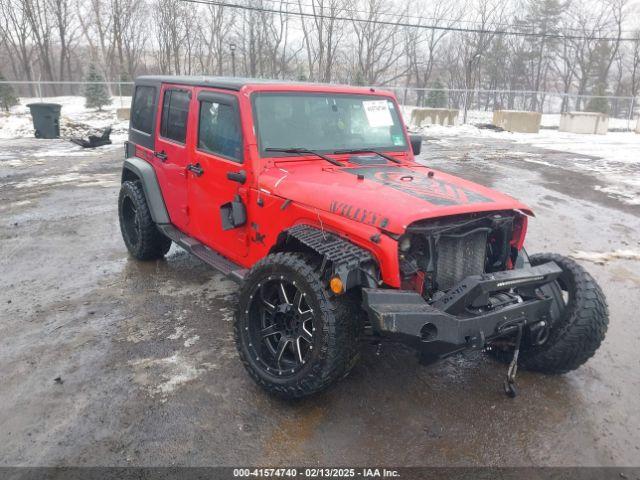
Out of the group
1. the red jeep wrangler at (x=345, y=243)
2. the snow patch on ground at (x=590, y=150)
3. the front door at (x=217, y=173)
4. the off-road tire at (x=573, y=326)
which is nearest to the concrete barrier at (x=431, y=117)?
the snow patch on ground at (x=590, y=150)

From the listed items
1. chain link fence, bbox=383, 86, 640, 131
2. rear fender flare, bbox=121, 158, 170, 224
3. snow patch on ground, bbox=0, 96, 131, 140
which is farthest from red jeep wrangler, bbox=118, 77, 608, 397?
chain link fence, bbox=383, 86, 640, 131

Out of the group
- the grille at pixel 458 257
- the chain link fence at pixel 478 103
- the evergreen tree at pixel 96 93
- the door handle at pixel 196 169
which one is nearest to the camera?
the grille at pixel 458 257

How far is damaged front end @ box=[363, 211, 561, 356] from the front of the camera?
267cm

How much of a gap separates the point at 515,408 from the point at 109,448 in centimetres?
251

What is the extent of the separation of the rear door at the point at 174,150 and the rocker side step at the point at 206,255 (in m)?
0.10

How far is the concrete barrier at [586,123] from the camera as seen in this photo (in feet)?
79.6

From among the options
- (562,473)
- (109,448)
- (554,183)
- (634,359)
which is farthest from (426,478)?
(554,183)

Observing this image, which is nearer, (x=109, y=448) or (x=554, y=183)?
(x=109, y=448)

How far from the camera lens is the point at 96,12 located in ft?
133

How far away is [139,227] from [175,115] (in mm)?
1346

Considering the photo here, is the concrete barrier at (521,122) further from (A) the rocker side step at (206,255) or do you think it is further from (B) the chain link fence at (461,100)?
(A) the rocker side step at (206,255)

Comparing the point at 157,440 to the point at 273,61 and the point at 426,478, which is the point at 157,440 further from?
the point at 273,61

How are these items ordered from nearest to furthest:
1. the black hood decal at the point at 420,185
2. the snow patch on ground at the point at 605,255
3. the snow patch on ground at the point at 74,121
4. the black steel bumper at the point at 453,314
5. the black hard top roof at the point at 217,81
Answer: the black steel bumper at the point at 453,314, the black hood decal at the point at 420,185, the black hard top roof at the point at 217,81, the snow patch on ground at the point at 605,255, the snow patch on ground at the point at 74,121

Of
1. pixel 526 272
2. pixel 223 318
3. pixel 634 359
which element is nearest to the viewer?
pixel 526 272
